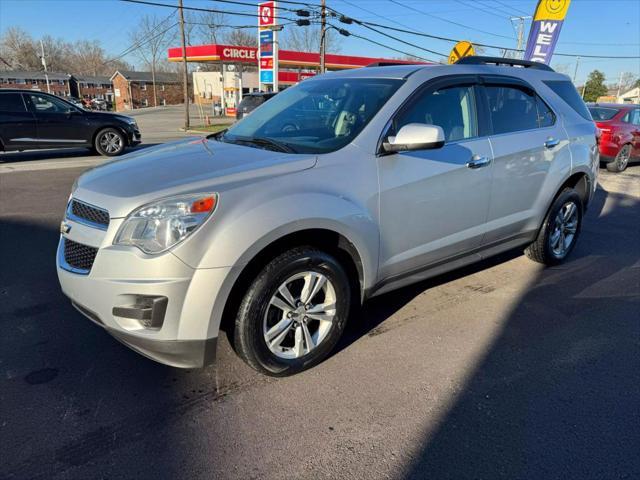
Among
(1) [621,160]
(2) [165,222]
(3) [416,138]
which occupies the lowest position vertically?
(1) [621,160]

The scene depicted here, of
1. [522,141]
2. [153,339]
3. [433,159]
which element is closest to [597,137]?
[522,141]

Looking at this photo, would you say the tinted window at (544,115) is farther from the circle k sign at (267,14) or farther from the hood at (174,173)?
the circle k sign at (267,14)

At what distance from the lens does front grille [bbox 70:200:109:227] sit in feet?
8.26

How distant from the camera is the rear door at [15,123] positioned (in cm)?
1113

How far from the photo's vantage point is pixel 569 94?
15.7ft

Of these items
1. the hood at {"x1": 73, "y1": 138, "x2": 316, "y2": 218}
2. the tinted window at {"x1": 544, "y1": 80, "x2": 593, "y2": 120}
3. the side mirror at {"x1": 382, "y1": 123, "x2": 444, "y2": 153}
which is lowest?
the hood at {"x1": 73, "y1": 138, "x2": 316, "y2": 218}

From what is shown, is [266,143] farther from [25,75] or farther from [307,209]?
[25,75]

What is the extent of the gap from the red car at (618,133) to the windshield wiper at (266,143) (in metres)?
10.9

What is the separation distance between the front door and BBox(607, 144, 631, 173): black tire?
10301 mm

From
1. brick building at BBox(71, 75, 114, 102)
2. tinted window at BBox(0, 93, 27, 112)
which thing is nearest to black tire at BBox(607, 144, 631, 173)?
tinted window at BBox(0, 93, 27, 112)

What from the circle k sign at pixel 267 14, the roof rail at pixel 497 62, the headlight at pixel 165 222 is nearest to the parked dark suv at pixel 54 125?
the roof rail at pixel 497 62

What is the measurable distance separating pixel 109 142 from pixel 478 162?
11.4 meters

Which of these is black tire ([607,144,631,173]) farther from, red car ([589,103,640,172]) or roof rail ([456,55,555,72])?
roof rail ([456,55,555,72])

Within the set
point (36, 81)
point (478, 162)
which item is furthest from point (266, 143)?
point (36, 81)
